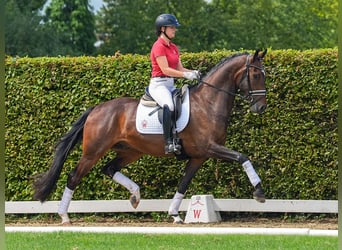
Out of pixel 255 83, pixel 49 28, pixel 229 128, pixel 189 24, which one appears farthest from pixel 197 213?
pixel 189 24

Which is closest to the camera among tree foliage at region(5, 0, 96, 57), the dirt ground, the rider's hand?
the rider's hand

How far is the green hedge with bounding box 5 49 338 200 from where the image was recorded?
33.5 feet

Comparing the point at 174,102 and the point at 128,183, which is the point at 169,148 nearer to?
the point at 174,102

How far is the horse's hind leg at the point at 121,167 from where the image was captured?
9.59 m

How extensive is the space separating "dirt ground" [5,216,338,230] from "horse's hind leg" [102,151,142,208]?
824mm

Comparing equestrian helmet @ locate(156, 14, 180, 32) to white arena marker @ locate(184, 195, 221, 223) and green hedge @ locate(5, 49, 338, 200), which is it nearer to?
green hedge @ locate(5, 49, 338, 200)

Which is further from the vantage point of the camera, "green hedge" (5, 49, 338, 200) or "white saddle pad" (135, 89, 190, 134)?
"green hedge" (5, 49, 338, 200)

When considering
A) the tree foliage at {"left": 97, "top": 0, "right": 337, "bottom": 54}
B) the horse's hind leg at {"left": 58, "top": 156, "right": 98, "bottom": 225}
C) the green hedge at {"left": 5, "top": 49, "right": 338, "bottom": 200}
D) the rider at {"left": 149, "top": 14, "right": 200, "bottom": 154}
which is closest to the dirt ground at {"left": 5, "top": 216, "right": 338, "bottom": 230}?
the green hedge at {"left": 5, "top": 49, "right": 338, "bottom": 200}

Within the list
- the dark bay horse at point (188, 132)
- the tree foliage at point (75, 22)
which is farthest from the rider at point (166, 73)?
the tree foliage at point (75, 22)

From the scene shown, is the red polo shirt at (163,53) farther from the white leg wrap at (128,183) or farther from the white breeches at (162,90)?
the white leg wrap at (128,183)

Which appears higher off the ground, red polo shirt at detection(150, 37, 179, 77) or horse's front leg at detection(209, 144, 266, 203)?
red polo shirt at detection(150, 37, 179, 77)

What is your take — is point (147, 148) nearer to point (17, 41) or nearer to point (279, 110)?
point (279, 110)

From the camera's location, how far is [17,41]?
2778 cm

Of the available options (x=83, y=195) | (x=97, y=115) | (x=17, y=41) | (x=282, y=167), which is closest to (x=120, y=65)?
(x=97, y=115)
